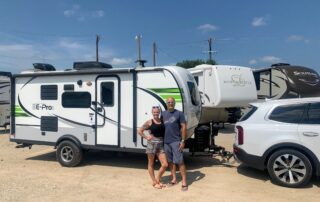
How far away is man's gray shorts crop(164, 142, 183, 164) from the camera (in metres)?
6.68

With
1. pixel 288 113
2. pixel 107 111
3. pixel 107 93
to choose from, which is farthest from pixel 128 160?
pixel 288 113

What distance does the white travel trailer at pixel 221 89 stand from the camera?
43.6 ft

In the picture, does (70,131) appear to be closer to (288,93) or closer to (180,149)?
(180,149)

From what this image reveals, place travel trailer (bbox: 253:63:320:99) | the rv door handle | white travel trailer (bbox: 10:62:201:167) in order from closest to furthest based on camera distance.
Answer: the rv door handle → white travel trailer (bbox: 10:62:201:167) → travel trailer (bbox: 253:63:320:99)

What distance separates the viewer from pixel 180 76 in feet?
25.8

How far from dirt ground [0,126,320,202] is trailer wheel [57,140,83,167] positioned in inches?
7.0

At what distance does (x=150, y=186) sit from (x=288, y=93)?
907cm

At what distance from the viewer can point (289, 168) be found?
6598 millimetres

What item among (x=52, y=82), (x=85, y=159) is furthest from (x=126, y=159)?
(x=52, y=82)

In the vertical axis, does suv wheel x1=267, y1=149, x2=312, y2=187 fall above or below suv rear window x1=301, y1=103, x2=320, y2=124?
below

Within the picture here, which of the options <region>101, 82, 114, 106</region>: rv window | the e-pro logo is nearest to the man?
<region>101, 82, 114, 106</region>: rv window

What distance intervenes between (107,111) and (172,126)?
7.24ft

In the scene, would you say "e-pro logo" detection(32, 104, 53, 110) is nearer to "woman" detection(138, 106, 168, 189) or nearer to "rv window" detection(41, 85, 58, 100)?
"rv window" detection(41, 85, 58, 100)

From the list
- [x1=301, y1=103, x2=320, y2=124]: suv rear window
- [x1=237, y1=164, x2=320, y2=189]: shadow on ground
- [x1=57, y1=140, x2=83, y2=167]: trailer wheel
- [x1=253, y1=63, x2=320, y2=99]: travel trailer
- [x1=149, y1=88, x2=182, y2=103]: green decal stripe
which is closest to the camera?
[x1=301, y1=103, x2=320, y2=124]: suv rear window
